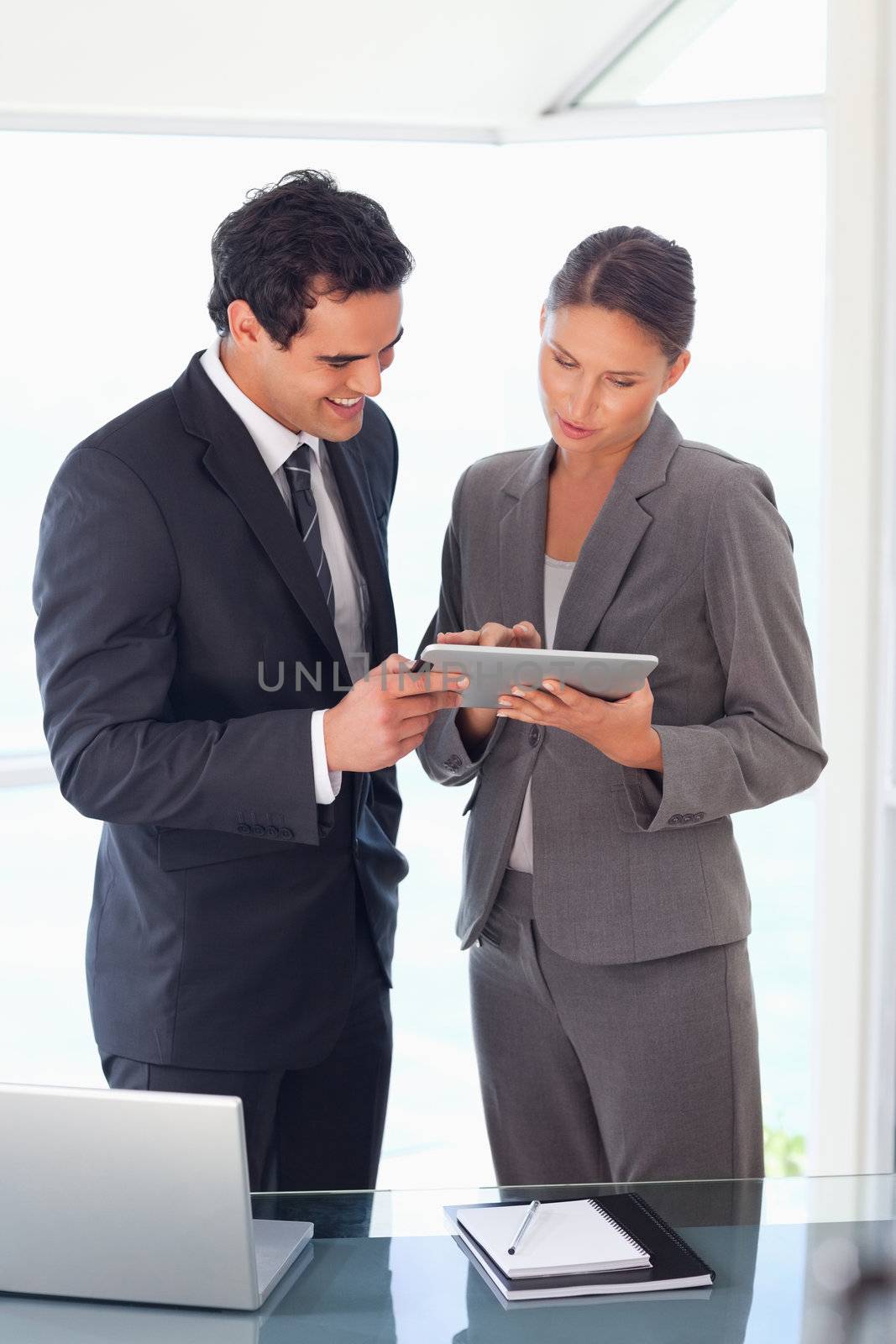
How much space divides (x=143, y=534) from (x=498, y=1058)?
0.93 meters

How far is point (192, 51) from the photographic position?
10.3ft

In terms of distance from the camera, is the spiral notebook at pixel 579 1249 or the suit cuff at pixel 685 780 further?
the suit cuff at pixel 685 780

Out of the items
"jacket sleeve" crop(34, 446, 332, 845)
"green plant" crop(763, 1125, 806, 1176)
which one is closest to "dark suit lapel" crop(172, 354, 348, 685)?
"jacket sleeve" crop(34, 446, 332, 845)

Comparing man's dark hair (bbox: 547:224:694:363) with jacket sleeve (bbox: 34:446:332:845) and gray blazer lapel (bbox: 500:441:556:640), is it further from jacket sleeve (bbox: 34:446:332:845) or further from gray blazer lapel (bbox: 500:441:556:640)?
jacket sleeve (bbox: 34:446:332:845)

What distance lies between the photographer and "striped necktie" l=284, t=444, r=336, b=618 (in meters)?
1.97

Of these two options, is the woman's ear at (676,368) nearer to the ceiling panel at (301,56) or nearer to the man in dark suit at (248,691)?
the man in dark suit at (248,691)

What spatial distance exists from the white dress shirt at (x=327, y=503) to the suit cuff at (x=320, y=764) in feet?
0.05

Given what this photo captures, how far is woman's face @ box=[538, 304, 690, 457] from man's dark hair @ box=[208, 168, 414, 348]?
26 centimetres

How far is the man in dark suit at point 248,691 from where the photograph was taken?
1.80 metres

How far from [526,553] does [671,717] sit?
0.32 meters

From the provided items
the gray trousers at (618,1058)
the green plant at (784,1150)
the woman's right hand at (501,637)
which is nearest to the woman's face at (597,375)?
the woman's right hand at (501,637)

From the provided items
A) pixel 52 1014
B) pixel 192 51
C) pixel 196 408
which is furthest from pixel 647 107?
pixel 52 1014

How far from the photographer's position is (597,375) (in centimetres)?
185

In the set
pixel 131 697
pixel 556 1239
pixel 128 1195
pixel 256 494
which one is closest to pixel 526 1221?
pixel 556 1239
